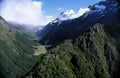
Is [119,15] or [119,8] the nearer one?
[119,8]
